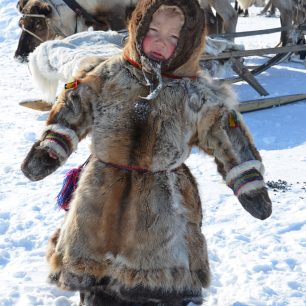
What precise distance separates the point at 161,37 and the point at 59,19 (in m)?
5.62

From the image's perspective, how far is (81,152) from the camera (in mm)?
4625

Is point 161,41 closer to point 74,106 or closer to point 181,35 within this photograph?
point 181,35

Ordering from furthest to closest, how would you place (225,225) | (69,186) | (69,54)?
1. (69,54)
2. (225,225)
3. (69,186)

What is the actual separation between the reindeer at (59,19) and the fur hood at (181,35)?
536 cm

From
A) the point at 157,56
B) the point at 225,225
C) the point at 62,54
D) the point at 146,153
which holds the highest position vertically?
the point at 157,56

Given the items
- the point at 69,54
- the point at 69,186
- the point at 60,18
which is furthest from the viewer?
the point at 60,18

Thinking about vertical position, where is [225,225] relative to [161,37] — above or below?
below

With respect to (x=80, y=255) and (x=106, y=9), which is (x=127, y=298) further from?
(x=106, y=9)

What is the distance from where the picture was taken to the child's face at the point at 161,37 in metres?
1.85

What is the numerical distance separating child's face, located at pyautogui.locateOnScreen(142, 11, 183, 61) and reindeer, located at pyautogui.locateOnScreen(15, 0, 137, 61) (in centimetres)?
538

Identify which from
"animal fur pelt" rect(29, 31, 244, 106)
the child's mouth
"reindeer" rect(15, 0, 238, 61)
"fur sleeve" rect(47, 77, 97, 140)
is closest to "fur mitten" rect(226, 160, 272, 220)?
the child's mouth

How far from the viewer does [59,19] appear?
7.17 metres

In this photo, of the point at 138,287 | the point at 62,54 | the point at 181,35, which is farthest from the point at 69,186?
the point at 62,54

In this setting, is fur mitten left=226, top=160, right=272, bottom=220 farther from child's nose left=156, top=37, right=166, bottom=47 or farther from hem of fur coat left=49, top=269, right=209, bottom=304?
child's nose left=156, top=37, right=166, bottom=47
